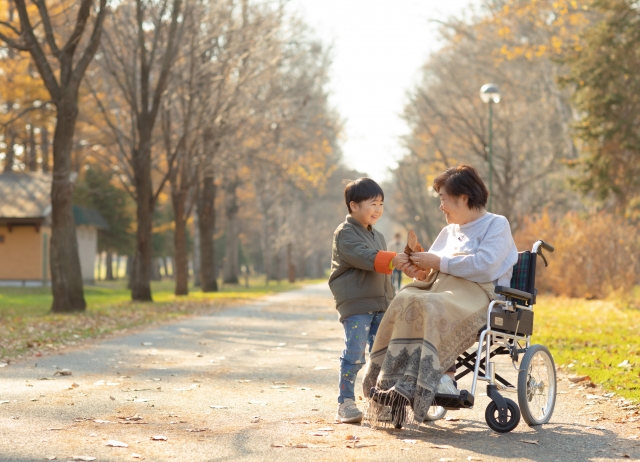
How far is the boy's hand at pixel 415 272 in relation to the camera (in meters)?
6.35

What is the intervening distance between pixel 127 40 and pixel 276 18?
4.72 metres

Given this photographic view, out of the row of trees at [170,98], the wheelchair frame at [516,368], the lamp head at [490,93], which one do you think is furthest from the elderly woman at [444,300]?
the lamp head at [490,93]

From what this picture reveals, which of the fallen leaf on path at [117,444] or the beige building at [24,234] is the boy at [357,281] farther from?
the beige building at [24,234]

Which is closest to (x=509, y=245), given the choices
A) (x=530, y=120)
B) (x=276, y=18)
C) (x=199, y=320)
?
(x=199, y=320)

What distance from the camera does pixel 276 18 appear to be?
2625 cm

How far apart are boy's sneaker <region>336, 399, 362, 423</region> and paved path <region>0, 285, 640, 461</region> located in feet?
0.22

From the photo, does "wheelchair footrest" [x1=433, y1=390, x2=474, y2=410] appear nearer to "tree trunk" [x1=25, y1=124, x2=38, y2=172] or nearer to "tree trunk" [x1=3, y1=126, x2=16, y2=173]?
"tree trunk" [x1=3, y1=126, x2=16, y2=173]

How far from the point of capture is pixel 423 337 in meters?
5.89

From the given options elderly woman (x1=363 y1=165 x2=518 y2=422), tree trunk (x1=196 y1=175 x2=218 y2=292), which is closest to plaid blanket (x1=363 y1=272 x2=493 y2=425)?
elderly woman (x1=363 y1=165 x2=518 y2=422)

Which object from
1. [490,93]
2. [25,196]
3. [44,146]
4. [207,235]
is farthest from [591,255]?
[44,146]

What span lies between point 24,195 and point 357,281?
34.4m

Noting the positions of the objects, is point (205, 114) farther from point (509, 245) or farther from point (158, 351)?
point (509, 245)

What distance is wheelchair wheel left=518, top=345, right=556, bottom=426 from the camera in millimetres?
6109

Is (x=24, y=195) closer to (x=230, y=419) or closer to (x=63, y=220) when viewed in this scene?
(x=63, y=220)
